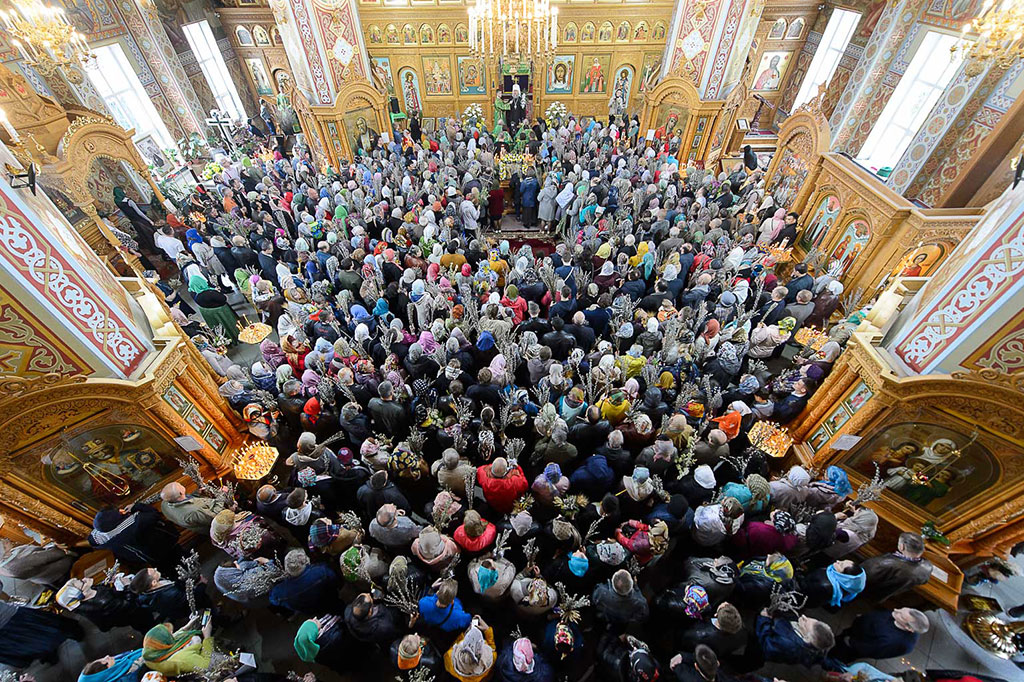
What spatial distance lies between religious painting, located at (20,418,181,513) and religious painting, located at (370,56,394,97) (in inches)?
535

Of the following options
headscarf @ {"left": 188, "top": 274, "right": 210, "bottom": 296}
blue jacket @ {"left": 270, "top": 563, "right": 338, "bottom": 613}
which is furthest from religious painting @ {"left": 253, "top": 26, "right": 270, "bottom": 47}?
blue jacket @ {"left": 270, "top": 563, "right": 338, "bottom": 613}

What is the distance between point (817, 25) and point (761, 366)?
668 inches

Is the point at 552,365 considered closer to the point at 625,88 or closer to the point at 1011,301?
the point at 1011,301

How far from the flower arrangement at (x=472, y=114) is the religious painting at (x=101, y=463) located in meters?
14.5

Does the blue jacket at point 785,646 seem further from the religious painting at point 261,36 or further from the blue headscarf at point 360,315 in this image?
the religious painting at point 261,36

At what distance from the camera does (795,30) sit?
1557 cm

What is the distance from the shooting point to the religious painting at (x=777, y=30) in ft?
50.5

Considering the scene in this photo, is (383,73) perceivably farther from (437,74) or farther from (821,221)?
(821,221)

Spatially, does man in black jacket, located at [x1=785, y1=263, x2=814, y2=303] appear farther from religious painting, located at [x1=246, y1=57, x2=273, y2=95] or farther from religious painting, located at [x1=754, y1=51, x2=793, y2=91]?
religious painting, located at [x1=246, y1=57, x2=273, y2=95]

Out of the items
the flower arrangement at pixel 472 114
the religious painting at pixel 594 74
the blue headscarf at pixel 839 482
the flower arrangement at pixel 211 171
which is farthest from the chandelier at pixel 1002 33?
the flower arrangement at pixel 211 171

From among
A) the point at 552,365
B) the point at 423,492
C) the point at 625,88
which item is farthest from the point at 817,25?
the point at 423,492

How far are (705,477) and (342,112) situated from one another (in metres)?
14.0

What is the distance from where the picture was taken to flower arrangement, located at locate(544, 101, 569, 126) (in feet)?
51.0

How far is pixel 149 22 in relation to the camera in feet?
42.3
